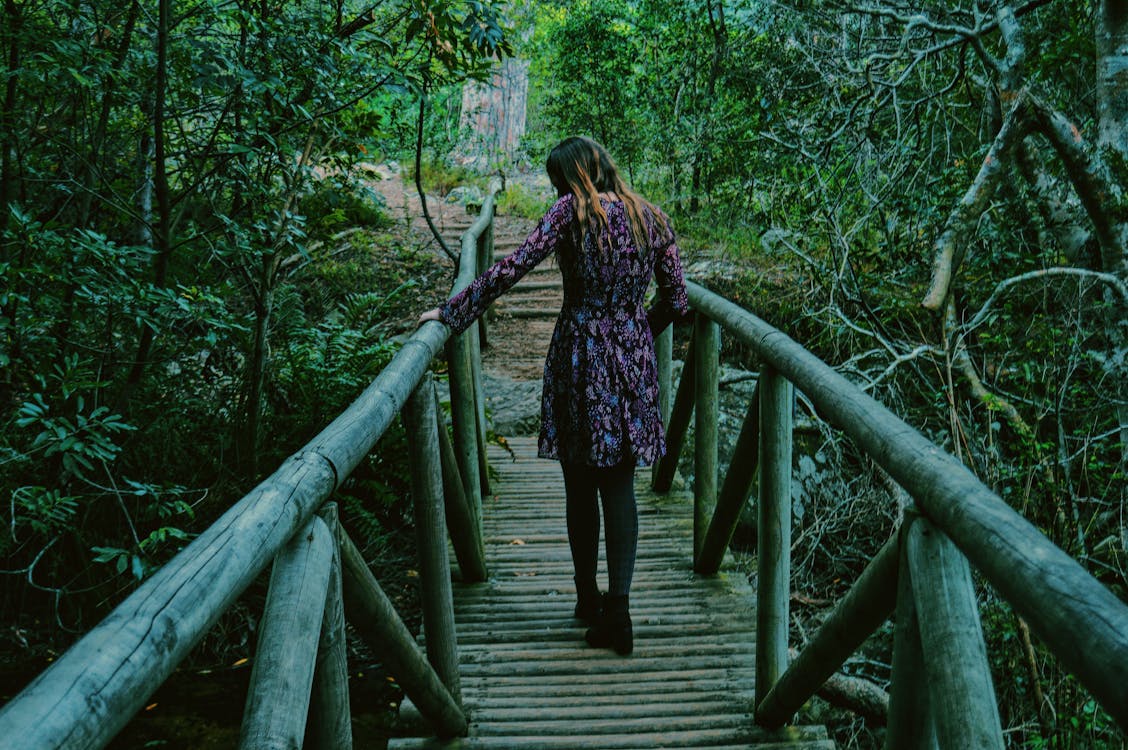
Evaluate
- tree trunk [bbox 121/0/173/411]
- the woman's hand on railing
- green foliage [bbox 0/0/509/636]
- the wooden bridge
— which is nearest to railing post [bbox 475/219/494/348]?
green foliage [bbox 0/0/509/636]

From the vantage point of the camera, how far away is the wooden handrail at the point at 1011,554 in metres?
0.94

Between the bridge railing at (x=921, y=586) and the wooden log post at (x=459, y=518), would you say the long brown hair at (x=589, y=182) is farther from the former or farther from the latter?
the wooden log post at (x=459, y=518)

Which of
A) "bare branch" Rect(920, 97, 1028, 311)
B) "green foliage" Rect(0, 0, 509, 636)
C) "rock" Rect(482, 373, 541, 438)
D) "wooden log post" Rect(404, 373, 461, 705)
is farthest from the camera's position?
"rock" Rect(482, 373, 541, 438)

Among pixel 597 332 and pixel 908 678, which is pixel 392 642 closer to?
pixel 908 678

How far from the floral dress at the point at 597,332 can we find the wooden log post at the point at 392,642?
37.8 inches

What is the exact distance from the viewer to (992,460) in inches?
213

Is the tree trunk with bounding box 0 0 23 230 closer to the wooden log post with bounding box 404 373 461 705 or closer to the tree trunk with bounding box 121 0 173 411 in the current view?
the tree trunk with bounding box 121 0 173 411

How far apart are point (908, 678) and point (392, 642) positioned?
1.21 meters

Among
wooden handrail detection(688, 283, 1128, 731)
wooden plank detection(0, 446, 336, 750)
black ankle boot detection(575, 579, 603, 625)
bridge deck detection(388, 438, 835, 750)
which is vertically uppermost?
wooden handrail detection(688, 283, 1128, 731)

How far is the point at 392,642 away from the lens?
2.18 m

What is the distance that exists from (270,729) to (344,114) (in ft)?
16.1

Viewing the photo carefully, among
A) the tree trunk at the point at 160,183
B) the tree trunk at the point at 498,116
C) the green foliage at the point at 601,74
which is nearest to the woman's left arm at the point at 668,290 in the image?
the tree trunk at the point at 160,183

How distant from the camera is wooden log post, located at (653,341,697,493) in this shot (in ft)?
14.1

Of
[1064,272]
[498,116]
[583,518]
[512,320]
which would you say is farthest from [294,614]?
[498,116]
